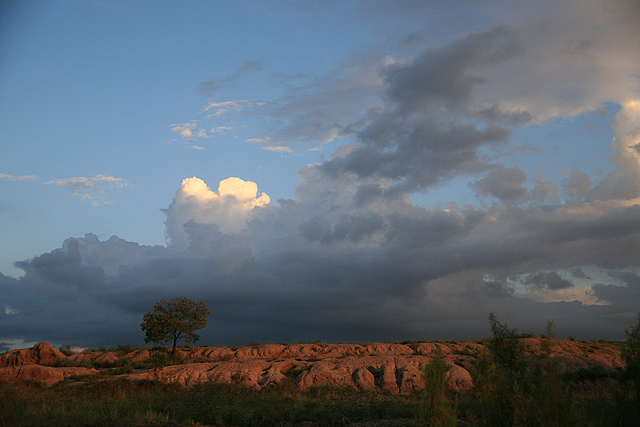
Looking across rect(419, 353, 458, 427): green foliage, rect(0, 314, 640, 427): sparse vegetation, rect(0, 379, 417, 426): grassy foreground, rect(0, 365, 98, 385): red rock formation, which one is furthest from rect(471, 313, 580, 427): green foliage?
rect(0, 365, 98, 385): red rock formation

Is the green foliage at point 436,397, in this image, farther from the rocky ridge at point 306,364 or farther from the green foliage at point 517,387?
the rocky ridge at point 306,364

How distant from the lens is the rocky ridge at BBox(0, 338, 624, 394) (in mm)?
21406

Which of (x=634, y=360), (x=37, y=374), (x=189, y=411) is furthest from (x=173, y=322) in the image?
(x=634, y=360)

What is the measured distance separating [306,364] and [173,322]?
554 inches

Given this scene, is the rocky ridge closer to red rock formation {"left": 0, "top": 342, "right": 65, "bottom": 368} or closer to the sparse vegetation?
red rock formation {"left": 0, "top": 342, "right": 65, "bottom": 368}

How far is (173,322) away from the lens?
33.2 m

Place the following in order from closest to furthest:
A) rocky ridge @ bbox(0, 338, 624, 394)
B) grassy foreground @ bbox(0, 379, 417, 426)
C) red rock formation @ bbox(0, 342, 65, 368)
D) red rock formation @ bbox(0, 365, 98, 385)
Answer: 1. grassy foreground @ bbox(0, 379, 417, 426)
2. rocky ridge @ bbox(0, 338, 624, 394)
3. red rock formation @ bbox(0, 365, 98, 385)
4. red rock formation @ bbox(0, 342, 65, 368)

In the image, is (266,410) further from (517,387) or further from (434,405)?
(517,387)

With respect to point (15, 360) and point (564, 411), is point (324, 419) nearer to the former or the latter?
point (564, 411)

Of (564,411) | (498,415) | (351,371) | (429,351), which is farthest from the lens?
(429,351)

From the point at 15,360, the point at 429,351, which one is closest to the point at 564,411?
the point at 429,351

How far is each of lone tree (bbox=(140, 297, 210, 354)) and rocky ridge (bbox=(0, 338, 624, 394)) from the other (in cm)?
194

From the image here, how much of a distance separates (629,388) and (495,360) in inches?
113

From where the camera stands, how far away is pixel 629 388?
8797mm
